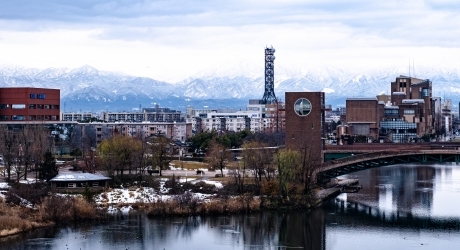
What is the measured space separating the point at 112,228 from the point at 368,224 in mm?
12138

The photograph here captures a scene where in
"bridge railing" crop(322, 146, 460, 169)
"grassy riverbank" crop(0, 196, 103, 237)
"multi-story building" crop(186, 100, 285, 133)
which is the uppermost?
"multi-story building" crop(186, 100, 285, 133)

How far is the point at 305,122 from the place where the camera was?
55625 mm

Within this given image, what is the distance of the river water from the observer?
119ft

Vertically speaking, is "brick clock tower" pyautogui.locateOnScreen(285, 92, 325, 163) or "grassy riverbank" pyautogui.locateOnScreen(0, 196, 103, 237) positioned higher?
"brick clock tower" pyautogui.locateOnScreen(285, 92, 325, 163)

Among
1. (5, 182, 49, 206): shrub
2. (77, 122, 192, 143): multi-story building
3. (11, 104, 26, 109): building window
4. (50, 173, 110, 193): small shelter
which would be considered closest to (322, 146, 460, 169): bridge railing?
(50, 173, 110, 193): small shelter

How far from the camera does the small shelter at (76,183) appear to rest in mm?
47875

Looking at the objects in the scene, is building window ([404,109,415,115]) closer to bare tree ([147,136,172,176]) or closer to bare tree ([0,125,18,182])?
bare tree ([147,136,172,176])

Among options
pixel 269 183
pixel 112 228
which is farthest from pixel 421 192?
pixel 112 228

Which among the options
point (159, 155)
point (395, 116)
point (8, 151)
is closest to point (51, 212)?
point (8, 151)

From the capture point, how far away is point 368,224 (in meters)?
42.0

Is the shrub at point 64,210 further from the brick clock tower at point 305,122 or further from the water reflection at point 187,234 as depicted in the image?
the brick clock tower at point 305,122

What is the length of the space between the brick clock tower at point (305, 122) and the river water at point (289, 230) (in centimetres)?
594

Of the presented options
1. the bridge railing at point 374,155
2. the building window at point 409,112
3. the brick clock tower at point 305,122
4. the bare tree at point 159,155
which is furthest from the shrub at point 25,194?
the building window at point 409,112

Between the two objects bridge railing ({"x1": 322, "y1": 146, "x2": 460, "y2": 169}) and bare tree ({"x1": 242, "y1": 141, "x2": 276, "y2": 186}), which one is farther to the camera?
bridge railing ({"x1": 322, "y1": 146, "x2": 460, "y2": 169})
